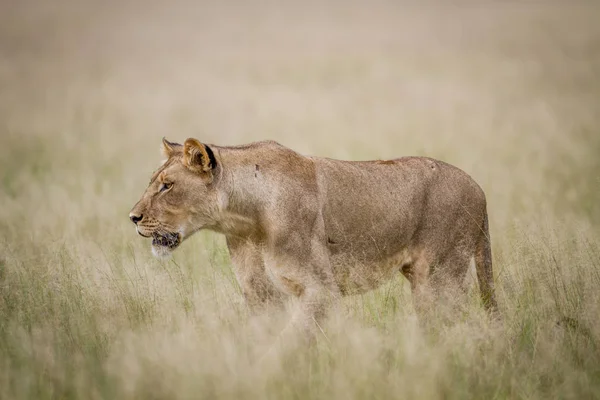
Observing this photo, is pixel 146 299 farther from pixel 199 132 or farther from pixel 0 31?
pixel 0 31

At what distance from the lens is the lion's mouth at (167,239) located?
5.81 m

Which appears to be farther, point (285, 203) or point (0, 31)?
point (0, 31)

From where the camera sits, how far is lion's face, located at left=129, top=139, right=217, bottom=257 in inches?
225

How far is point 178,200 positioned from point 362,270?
4.70 feet

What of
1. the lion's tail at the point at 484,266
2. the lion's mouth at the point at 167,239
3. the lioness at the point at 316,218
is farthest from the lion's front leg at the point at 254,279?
the lion's tail at the point at 484,266

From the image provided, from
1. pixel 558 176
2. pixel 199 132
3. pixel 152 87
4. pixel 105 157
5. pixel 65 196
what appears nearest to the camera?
pixel 65 196

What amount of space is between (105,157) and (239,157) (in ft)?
34.0

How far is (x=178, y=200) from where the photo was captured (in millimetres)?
5727

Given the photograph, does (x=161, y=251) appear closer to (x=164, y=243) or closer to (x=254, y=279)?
(x=164, y=243)

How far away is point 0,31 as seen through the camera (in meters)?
37.8

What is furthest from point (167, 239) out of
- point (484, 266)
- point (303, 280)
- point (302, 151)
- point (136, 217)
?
point (302, 151)

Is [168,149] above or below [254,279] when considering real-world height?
above

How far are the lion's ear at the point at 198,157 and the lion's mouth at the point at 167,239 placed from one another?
50 cm

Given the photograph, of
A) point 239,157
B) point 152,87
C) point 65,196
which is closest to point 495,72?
point 152,87
